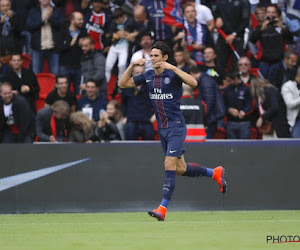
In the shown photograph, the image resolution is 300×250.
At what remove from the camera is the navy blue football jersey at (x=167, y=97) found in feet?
36.0

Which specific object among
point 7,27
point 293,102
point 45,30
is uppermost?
point 7,27

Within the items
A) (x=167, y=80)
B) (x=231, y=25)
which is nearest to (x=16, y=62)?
(x=231, y=25)

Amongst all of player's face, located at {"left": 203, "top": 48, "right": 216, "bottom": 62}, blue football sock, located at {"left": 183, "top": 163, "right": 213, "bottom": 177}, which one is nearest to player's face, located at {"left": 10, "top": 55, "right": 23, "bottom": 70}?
player's face, located at {"left": 203, "top": 48, "right": 216, "bottom": 62}

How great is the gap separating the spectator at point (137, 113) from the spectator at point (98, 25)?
1.50 meters

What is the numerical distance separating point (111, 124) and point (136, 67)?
1259 millimetres

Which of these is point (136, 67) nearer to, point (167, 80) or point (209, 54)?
point (209, 54)

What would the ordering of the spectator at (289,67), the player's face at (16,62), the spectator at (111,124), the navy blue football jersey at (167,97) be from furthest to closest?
the spectator at (289,67)
the player's face at (16,62)
the spectator at (111,124)
the navy blue football jersey at (167,97)

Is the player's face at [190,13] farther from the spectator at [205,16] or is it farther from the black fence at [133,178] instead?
the black fence at [133,178]

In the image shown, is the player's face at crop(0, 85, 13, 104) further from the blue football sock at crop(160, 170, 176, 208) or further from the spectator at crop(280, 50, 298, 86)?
the spectator at crop(280, 50, 298, 86)

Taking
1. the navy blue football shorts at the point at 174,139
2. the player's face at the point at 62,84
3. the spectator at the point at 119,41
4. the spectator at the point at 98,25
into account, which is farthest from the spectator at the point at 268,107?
the navy blue football shorts at the point at 174,139

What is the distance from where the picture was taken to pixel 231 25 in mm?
16625

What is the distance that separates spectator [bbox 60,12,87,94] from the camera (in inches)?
637

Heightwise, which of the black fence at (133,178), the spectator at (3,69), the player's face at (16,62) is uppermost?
the player's face at (16,62)

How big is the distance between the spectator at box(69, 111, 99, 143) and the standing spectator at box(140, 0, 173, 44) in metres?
2.95
